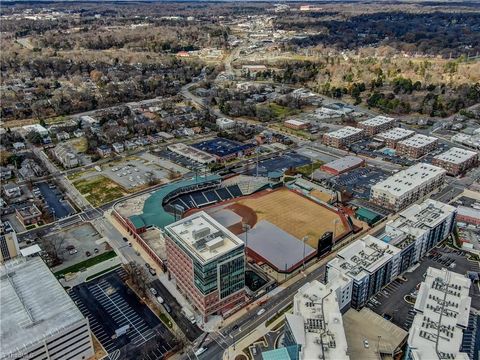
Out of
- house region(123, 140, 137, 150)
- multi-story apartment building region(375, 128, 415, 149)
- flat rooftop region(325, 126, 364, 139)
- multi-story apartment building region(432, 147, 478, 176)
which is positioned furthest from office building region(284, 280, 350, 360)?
house region(123, 140, 137, 150)

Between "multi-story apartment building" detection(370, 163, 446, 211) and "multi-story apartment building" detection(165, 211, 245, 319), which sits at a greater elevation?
"multi-story apartment building" detection(165, 211, 245, 319)

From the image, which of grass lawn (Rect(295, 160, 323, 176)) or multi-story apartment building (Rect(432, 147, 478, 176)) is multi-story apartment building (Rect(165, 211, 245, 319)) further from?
multi-story apartment building (Rect(432, 147, 478, 176))

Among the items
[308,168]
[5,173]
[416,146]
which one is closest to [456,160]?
[416,146]

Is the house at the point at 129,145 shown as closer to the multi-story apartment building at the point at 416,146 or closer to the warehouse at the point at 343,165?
the warehouse at the point at 343,165

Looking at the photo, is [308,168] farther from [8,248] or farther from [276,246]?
[8,248]

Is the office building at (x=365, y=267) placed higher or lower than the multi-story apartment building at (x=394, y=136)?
higher

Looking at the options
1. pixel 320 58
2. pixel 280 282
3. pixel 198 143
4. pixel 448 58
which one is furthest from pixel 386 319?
pixel 448 58

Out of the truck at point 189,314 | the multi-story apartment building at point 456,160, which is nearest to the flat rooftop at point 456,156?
the multi-story apartment building at point 456,160
